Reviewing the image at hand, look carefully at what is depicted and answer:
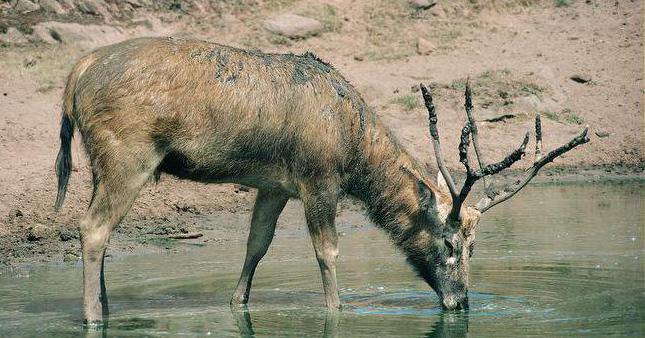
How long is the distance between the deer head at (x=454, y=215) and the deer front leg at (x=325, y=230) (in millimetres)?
903

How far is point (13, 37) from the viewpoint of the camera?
21.2 meters

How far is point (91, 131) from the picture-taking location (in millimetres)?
10367

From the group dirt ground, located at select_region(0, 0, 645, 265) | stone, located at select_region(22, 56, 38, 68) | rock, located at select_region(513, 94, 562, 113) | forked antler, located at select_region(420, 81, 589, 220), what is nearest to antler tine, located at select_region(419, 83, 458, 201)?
forked antler, located at select_region(420, 81, 589, 220)

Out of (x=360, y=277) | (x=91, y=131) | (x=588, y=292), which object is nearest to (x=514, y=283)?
(x=588, y=292)

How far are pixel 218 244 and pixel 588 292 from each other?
498cm

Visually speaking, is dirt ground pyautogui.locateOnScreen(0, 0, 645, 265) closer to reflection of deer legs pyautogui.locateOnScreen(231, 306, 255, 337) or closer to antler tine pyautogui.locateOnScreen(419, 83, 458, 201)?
reflection of deer legs pyautogui.locateOnScreen(231, 306, 255, 337)

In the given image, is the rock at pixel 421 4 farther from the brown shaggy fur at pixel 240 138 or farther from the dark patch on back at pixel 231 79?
the dark patch on back at pixel 231 79

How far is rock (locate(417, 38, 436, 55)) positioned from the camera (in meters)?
23.5

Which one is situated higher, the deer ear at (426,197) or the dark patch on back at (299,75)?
the dark patch on back at (299,75)

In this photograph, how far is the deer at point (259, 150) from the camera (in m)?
10.4

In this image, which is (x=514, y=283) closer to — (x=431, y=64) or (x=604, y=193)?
(x=604, y=193)

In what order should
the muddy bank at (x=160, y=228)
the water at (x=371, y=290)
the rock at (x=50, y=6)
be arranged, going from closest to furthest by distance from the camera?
1. the water at (x=371, y=290)
2. the muddy bank at (x=160, y=228)
3. the rock at (x=50, y=6)

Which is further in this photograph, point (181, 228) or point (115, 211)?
point (181, 228)

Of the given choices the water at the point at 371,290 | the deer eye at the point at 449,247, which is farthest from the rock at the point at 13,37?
the deer eye at the point at 449,247
